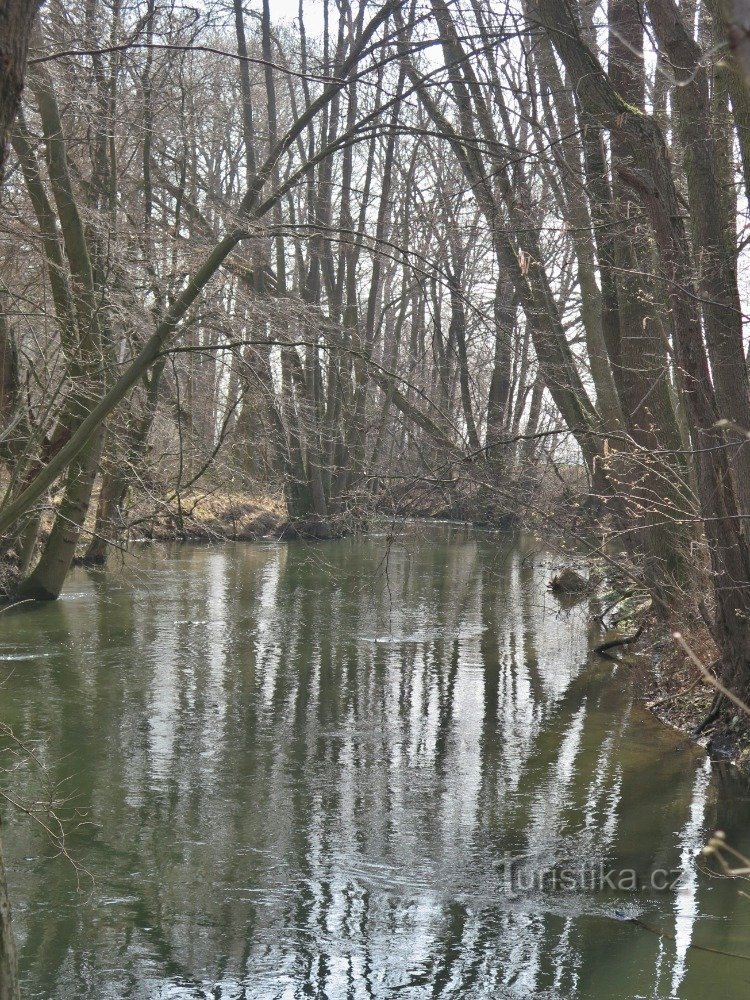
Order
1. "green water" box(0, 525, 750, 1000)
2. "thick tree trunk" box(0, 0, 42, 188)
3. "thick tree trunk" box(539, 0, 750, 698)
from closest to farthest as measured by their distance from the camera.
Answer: "thick tree trunk" box(0, 0, 42, 188) → "green water" box(0, 525, 750, 1000) → "thick tree trunk" box(539, 0, 750, 698)

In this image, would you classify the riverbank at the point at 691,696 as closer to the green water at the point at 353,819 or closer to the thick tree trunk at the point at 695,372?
the green water at the point at 353,819

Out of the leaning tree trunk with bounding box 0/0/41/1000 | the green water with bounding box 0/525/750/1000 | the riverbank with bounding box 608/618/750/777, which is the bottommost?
the green water with bounding box 0/525/750/1000

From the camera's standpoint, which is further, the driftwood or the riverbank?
the driftwood

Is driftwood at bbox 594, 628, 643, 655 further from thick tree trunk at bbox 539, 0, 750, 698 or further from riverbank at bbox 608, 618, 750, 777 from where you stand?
thick tree trunk at bbox 539, 0, 750, 698

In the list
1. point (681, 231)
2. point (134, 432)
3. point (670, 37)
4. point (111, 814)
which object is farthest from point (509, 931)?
point (134, 432)

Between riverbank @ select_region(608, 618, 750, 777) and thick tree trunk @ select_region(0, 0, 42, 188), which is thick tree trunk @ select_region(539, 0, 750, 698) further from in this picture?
thick tree trunk @ select_region(0, 0, 42, 188)

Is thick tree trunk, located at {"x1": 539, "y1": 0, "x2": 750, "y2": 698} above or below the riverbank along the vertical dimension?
above

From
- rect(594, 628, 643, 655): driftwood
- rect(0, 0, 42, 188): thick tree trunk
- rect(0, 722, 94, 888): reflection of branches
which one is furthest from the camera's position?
rect(594, 628, 643, 655): driftwood

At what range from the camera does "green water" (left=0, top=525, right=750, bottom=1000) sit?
5254 millimetres

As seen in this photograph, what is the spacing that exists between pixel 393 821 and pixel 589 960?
210 cm

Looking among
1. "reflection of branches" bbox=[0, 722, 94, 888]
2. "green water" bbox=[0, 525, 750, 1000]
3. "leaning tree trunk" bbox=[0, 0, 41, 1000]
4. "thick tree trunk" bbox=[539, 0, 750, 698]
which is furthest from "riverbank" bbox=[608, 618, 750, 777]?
"leaning tree trunk" bbox=[0, 0, 41, 1000]

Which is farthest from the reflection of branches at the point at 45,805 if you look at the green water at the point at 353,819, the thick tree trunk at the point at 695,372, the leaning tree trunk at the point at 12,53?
the thick tree trunk at the point at 695,372

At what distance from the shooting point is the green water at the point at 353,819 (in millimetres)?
→ 5254

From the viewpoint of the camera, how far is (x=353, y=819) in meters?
7.18
